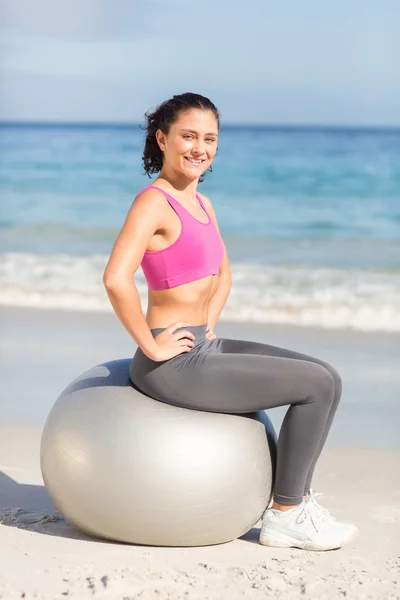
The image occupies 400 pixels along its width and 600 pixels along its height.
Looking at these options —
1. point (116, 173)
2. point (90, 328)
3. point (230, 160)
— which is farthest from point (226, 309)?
point (230, 160)

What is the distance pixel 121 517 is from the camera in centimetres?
426

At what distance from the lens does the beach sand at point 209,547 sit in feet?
12.9

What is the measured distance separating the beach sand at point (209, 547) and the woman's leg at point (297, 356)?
1.36ft

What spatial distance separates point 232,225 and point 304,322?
874 cm

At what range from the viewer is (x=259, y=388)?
14.2 ft

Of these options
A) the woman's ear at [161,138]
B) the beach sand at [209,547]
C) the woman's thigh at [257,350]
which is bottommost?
the beach sand at [209,547]

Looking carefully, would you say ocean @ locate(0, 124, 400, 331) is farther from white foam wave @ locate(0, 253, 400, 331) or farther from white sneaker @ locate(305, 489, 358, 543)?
white sneaker @ locate(305, 489, 358, 543)

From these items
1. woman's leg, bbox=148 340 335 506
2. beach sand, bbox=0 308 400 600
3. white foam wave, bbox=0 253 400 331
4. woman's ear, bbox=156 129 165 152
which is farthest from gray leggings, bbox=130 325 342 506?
white foam wave, bbox=0 253 400 331

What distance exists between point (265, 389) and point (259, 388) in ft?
0.08

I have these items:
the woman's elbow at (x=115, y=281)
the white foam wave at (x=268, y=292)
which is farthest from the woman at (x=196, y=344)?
the white foam wave at (x=268, y=292)

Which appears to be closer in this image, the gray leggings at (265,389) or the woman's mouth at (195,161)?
the gray leggings at (265,389)

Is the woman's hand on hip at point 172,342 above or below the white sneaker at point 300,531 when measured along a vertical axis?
above

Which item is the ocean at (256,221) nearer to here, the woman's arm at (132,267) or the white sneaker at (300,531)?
the white sneaker at (300,531)

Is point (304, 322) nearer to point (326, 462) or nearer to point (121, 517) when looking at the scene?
point (326, 462)
